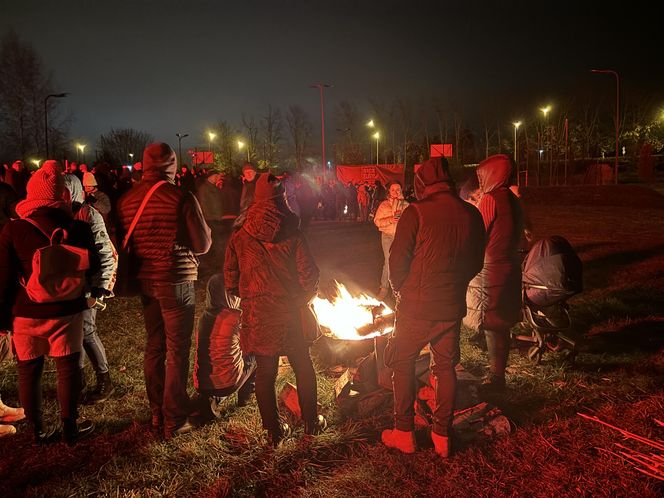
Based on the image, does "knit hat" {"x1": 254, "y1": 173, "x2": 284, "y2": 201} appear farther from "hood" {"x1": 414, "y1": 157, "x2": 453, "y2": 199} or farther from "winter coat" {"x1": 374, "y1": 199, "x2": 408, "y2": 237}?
"winter coat" {"x1": 374, "y1": 199, "x2": 408, "y2": 237}

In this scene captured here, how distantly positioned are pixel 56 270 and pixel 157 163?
1.07 meters

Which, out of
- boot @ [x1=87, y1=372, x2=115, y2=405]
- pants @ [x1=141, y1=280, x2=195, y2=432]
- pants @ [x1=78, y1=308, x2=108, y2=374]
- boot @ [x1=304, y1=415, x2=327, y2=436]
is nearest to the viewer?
pants @ [x1=141, y1=280, x2=195, y2=432]

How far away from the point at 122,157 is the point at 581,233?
7276 centimetres

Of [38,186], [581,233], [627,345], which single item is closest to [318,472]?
[38,186]

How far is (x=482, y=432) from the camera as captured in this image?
13.7 ft

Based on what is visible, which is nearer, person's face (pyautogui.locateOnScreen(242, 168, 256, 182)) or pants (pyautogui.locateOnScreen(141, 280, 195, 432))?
pants (pyautogui.locateOnScreen(141, 280, 195, 432))

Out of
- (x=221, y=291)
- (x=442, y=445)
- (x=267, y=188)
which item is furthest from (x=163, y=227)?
(x=442, y=445)

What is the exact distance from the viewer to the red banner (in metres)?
25.4

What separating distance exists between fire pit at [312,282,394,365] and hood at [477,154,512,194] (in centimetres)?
164

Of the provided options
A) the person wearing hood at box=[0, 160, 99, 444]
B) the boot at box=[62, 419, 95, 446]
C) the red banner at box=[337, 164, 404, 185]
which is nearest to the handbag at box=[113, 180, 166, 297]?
the person wearing hood at box=[0, 160, 99, 444]

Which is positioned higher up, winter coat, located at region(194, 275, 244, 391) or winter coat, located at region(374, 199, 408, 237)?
winter coat, located at region(374, 199, 408, 237)

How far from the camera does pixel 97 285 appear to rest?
427 centimetres

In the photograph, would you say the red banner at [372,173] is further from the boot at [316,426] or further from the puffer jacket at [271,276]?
the puffer jacket at [271,276]

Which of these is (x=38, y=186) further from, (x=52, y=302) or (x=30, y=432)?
(x=30, y=432)
